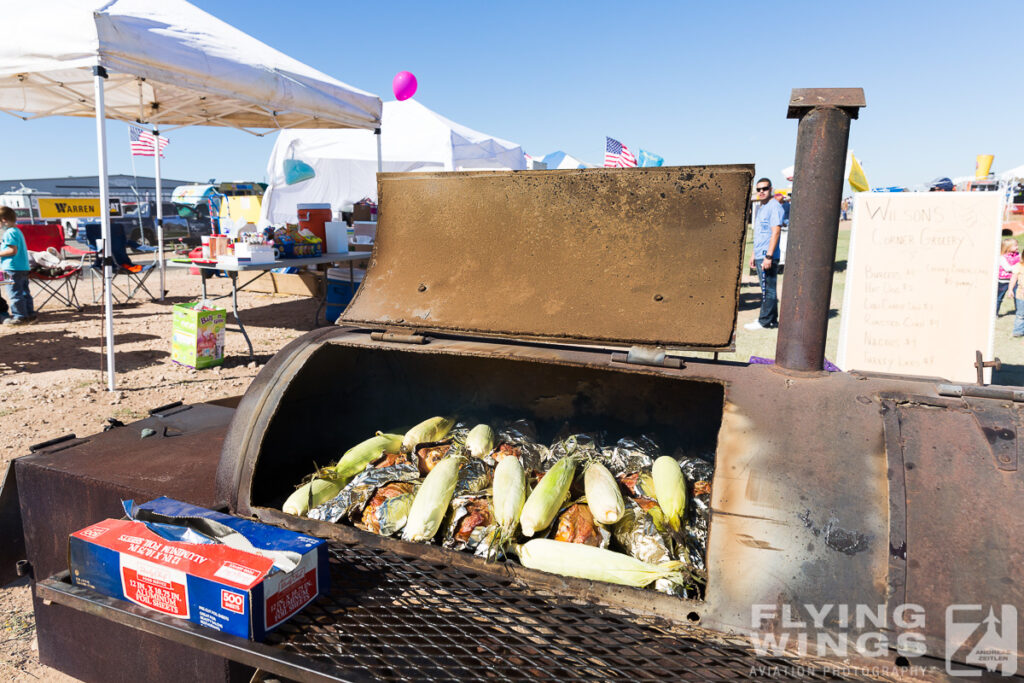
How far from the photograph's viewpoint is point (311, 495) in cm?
211

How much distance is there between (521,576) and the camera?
1589 mm

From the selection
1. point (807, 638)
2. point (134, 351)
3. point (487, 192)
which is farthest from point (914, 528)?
point (134, 351)

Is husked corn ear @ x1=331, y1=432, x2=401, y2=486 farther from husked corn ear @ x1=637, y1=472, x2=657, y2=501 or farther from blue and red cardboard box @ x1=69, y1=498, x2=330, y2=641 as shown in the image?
husked corn ear @ x1=637, y1=472, x2=657, y2=501

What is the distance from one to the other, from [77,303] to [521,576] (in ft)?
37.7

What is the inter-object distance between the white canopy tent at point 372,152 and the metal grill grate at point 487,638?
16.3 meters

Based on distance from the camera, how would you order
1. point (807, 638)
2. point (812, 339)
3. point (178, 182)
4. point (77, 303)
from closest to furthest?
point (807, 638) < point (812, 339) < point (77, 303) < point (178, 182)

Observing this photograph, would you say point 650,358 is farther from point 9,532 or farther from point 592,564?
point 9,532

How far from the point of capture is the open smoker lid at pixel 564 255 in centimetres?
190

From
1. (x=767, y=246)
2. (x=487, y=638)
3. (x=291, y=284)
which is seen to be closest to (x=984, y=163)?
(x=767, y=246)

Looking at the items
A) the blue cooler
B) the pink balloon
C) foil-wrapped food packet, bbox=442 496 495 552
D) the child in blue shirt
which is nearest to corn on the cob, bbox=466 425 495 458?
foil-wrapped food packet, bbox=442 496 495 552

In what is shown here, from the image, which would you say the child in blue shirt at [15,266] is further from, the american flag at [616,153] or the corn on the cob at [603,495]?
the american flag at [616,153]

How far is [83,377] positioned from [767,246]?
8711 mm

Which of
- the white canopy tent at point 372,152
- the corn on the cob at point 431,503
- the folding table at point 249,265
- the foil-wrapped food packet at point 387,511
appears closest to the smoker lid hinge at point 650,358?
the corn on the cob at point 431,503

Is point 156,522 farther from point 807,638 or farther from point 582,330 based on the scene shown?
point 807,638
